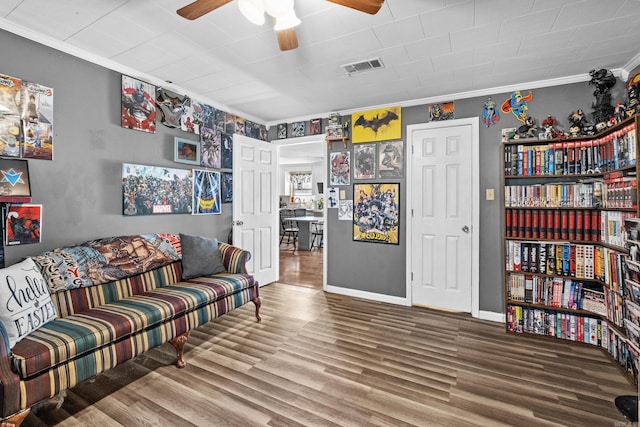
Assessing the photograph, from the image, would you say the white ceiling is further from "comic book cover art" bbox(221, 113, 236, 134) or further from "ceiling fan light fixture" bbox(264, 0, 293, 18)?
"comic book cover art" bbox(221, 113, 236, 134)

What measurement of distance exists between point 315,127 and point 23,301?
3477 mm

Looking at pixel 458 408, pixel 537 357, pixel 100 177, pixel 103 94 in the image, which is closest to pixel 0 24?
pixel 103 94

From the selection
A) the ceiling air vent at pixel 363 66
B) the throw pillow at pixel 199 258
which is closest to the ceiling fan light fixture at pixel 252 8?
the ceiling air vent at pixel 363 66

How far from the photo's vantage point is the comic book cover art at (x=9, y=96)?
208 centimetres

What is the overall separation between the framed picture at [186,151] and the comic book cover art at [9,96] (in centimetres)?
125

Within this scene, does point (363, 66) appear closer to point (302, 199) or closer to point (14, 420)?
point (14, 420)

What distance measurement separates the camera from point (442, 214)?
3.45 meters

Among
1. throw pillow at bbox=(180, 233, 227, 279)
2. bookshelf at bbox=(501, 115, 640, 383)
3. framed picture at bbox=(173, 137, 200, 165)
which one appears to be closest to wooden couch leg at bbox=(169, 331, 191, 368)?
throw pillow at bbox=(180, 233, 227, 279)

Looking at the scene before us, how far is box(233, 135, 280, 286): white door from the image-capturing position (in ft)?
12.9

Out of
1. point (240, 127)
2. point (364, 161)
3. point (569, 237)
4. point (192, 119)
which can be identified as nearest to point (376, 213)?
point (364, 161)

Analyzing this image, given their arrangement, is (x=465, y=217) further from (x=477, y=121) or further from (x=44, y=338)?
(x=44, y=338)

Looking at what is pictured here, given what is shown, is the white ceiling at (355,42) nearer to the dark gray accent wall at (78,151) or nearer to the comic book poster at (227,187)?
the dark gray accent wall at (78,151)

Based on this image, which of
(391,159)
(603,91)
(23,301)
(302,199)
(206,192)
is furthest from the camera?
(302,199)

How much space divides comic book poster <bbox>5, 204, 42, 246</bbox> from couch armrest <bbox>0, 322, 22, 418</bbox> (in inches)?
36.9
